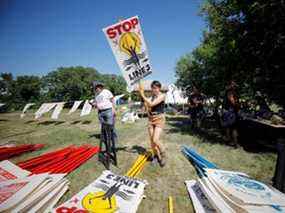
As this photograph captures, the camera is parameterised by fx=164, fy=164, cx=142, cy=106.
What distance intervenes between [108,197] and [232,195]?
1.83 m

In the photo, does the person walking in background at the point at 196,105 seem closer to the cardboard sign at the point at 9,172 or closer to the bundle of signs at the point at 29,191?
the bundle of signs at the point at 29,191

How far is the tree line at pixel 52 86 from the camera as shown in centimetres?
4272

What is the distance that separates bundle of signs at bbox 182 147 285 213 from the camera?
81.4 inches

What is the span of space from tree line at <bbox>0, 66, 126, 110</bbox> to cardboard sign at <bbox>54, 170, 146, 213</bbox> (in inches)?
1525

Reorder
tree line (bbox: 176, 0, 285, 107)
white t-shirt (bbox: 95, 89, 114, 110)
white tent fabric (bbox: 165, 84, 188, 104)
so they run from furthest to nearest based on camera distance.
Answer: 1. white tent fabric (bbox: 165, 84, 188, 104)
2. white t-shirt (bbox: 95, 89, 114, 110)
3. tree line (bbox: 176, 0, 285, 107)

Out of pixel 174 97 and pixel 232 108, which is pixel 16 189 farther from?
pixel 174 97

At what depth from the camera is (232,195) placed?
7.38ft

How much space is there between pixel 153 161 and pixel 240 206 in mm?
2302

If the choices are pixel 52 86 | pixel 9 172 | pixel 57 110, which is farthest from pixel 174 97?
pixel 52 86

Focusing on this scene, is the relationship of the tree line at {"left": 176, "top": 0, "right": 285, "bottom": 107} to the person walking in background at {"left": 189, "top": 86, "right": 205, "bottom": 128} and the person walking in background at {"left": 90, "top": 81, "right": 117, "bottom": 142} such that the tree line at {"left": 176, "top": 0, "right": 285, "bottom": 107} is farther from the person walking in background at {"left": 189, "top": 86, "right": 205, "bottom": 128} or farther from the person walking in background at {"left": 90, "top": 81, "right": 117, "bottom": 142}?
the person walking in background at {"left": 90, "top": 81, "right": 117, "bottom": 142}

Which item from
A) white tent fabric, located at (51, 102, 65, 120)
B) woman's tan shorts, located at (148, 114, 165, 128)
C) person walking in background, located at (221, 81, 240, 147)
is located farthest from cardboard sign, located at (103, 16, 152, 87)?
white tent fabric, located at (51, 102, 65, 120)

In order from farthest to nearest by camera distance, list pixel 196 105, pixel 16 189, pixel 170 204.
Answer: pixel 196 105 → pixel 170 204 → pixel 16 189

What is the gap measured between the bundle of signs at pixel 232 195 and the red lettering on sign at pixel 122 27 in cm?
350

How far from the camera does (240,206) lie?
80.4 inches
